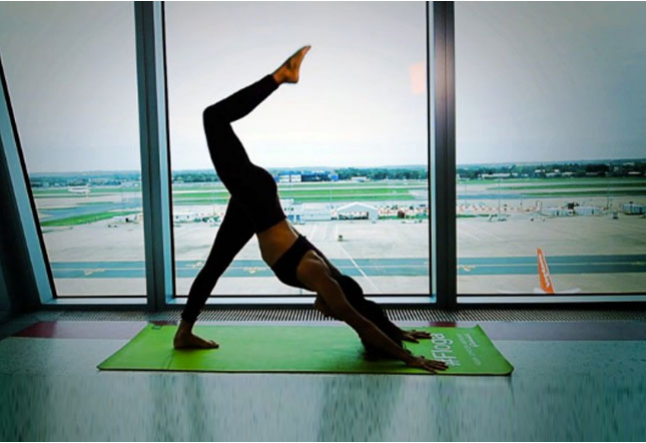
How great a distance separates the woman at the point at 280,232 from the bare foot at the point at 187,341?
716 millimetres

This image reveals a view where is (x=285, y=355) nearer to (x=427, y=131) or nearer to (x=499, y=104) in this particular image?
(x=427, y=131)

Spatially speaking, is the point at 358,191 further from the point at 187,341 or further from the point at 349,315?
the point at 187,341

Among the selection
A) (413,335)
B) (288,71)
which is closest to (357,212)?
(413,335)

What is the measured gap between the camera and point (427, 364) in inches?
119

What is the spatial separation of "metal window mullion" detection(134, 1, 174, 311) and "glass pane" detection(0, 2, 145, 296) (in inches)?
9.0

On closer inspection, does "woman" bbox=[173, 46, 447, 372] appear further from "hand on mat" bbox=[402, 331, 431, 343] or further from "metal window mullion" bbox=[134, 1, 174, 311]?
"metal window mullion" bbox=[134, 1, 174, 311]

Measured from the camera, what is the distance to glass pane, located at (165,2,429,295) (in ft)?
14.2

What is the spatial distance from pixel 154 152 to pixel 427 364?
103 inches

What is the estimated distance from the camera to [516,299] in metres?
4.39

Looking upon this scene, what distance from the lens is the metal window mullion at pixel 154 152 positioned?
4137 millimetres

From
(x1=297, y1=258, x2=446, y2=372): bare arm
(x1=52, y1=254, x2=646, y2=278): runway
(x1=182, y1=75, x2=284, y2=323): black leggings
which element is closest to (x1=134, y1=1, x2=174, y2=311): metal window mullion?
(x1=52, y1=254, x2=646, y2=278): runway

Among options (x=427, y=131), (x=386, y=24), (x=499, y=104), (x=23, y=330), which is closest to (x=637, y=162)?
(x=499, y=104)

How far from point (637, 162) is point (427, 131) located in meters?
1.66

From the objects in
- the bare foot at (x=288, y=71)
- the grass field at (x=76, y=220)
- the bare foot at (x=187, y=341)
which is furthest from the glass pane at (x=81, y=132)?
the bare foot at (x=288, y=71)
